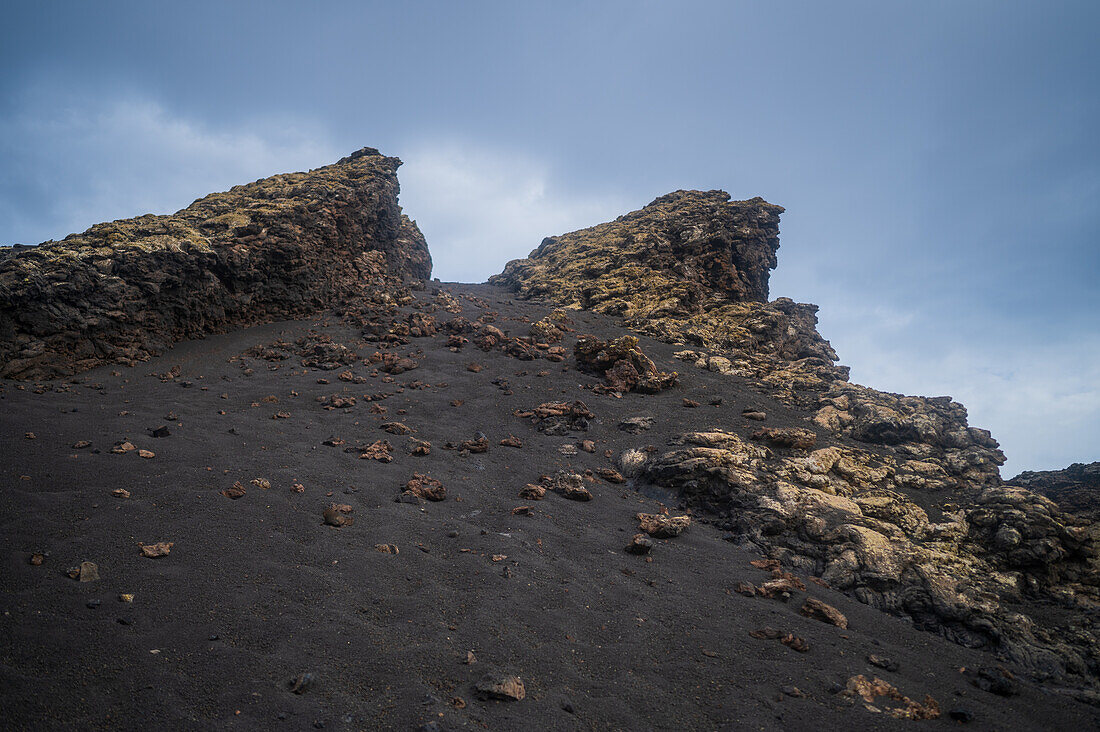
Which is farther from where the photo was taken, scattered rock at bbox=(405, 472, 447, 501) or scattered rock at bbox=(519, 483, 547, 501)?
scattered rock at bbox=(519, 483, 547, 501)

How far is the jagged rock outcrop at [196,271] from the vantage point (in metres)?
16.7

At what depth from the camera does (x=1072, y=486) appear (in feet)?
58.3

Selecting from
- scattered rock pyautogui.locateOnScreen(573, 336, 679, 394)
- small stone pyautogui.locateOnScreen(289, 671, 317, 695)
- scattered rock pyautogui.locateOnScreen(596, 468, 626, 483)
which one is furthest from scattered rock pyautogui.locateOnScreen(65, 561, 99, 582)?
scattered rock pyautogui.locateOnScreen(573, 336, 679, 394)

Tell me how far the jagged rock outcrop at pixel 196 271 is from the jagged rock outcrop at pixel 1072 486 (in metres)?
32.5

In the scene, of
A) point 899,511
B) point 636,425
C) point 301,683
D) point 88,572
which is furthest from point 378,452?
point 899,511

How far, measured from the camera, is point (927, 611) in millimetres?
9156

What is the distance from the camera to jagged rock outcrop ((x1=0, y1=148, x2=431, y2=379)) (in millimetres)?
16688

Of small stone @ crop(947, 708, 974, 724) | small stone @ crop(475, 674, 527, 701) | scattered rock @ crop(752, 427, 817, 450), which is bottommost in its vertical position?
small stone @ crop(475, 674, 527, 701)

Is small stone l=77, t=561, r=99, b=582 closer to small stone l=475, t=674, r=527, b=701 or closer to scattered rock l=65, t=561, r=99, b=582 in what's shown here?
scattered rock l=65, t=561, r=99, b=582

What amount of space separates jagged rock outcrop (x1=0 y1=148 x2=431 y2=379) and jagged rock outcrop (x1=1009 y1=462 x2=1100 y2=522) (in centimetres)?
3248

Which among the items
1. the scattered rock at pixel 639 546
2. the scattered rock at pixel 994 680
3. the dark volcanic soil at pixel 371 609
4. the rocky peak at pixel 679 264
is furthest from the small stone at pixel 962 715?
the rocky peak at pixel 679 264

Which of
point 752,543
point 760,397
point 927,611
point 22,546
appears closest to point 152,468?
point 22,546

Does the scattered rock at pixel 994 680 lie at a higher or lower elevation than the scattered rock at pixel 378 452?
lower

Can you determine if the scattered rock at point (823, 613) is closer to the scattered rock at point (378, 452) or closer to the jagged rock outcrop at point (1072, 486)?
the jagged rock outcrop at point (1072, 486)
